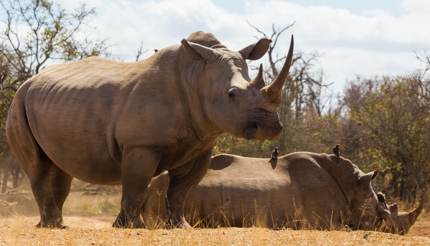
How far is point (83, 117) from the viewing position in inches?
423

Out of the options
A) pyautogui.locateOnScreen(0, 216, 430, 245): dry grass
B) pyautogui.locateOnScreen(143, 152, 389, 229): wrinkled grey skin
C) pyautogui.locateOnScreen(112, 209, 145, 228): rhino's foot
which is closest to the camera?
pyautogui.locateOnScreen(0, 216, 430, 245): dry grass

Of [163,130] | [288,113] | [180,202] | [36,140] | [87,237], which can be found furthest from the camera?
[288,113]

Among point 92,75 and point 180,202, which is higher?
point 92,75

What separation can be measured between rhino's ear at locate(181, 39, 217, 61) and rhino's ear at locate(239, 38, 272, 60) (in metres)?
0.55

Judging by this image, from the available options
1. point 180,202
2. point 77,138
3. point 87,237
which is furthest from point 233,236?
point 77,138

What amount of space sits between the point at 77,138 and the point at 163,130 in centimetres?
123

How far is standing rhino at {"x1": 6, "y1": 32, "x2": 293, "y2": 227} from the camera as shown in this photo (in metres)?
9.80

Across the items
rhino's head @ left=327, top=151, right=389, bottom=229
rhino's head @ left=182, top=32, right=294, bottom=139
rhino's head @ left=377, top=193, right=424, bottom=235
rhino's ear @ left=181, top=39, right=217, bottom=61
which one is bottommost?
rhino's head @ left=377, top=193, right=424, bottom=235

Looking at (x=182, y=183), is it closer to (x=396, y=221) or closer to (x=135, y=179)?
(x=135, y=179)

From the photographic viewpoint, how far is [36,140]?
38.2ft

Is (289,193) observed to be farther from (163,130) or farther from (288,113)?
(288,113)

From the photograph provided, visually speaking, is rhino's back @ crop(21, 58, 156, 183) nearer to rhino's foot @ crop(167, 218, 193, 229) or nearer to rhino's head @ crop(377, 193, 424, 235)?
rhino's foot @ crop(167, 218, 193, 229)

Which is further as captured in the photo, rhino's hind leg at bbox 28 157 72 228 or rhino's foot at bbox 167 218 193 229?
rhino's hind leg at bbox 28 157 72 228

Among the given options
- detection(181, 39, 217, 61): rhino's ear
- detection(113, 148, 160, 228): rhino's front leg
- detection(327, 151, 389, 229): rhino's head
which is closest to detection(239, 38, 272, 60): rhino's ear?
detection(181, 39, 217, 61): rhino's ear
